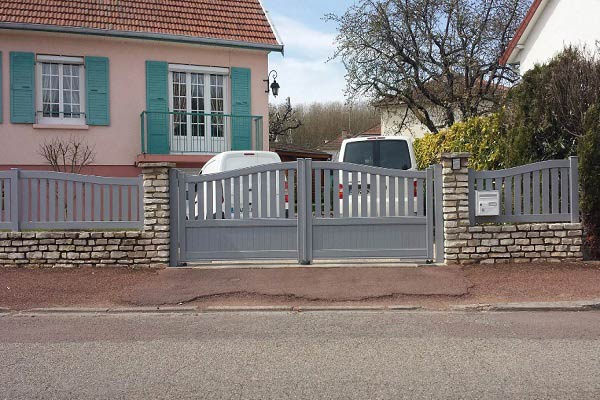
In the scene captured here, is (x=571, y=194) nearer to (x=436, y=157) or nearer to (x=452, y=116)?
(x=436, y=157)

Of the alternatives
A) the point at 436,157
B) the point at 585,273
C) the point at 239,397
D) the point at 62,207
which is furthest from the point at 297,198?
the point at 436,157

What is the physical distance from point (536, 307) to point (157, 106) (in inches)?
461

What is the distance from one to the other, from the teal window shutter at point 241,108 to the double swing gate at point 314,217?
7145mm

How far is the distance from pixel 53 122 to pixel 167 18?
13.9ft

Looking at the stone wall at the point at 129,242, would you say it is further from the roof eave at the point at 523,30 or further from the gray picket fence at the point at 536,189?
the roof eave at the point at 523,30

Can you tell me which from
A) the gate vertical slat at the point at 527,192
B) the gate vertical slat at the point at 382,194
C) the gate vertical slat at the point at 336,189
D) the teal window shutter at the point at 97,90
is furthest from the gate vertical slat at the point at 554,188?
the teal window shutter at the point at 97,90

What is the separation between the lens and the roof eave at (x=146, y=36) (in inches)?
587

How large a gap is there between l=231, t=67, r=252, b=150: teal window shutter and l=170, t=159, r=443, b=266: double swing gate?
714 centimetres

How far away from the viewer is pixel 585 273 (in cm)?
893

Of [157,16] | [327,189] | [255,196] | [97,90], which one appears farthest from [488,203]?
[157,16]

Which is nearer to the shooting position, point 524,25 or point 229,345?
A: point 229,345

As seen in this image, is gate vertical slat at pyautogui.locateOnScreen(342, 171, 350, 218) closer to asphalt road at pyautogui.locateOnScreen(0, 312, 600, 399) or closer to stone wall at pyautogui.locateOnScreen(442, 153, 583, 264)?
stone wall at pyautogui.locateOnScreen(442, 153, 583, 264)

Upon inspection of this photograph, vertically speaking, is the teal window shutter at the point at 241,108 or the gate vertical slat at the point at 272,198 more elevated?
the teal window shutter at the point at 241,108

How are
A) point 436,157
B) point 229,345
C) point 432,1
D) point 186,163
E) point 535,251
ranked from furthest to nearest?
1. point 432,1
2. point 186,163
3. point 436,157
4. point 535,251
5. point 229,345
